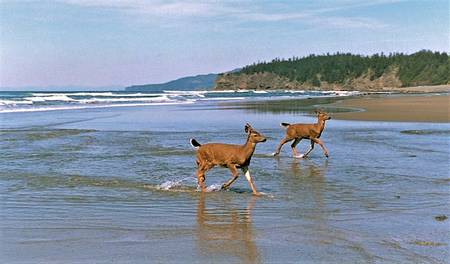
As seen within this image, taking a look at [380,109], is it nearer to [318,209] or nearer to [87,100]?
[318,209]

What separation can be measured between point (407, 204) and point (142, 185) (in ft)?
16.1

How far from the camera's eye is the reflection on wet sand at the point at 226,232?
255 inches

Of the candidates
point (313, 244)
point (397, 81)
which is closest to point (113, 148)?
point (313, 244)

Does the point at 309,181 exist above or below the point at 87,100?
above

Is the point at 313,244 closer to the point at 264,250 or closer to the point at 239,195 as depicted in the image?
the point at 264,250

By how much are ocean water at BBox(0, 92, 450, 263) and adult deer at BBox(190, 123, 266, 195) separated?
1.13 feet

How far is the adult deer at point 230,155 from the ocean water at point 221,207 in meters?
0.35

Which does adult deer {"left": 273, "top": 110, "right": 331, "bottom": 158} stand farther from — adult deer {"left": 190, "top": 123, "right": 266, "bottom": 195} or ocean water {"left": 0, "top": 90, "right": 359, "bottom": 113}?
ocean water {"left": 0, "top": 90, "right": 359, "bottom": 113}

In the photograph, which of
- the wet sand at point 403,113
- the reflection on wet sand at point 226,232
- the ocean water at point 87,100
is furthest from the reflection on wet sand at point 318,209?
the ocean water at point 87,100

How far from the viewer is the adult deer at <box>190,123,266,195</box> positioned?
1066cm

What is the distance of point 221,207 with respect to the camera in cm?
927

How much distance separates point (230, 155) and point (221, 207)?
5.65ft

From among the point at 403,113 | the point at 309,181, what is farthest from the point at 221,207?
the point at 403,113

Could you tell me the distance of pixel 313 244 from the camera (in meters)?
6.91
